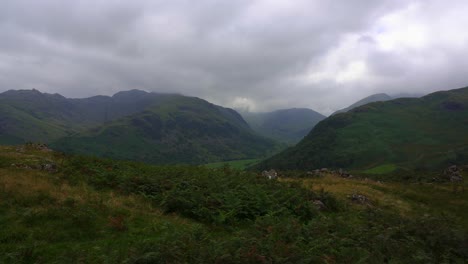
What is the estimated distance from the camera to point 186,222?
16.2 metres

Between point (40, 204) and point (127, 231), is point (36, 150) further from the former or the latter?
point (127, 231)

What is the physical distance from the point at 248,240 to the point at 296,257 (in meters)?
1.84

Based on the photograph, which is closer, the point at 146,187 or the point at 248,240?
the point at 248,240

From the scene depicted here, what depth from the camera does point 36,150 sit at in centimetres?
2895

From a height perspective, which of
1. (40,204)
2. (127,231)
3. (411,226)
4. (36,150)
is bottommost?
(411,226)

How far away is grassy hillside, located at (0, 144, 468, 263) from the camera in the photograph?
37.0ft

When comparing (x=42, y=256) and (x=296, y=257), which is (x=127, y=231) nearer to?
(x=42, y=256)

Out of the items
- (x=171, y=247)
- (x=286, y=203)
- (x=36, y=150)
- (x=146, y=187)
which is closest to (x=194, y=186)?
(x=146, y=187)

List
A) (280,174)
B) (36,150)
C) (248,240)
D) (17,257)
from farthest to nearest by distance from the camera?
1. (280,174)
2. (36,150)
3. (248,240)
4. (17,257)

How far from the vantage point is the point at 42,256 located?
35.8 ft

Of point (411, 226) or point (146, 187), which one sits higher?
point (146, 187)

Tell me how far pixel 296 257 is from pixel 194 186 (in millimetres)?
10210


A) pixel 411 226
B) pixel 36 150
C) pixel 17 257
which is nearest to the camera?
pixel 17 257

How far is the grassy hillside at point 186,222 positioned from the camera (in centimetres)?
1127
